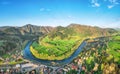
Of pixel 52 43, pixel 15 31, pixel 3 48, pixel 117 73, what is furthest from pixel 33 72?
pixel 15 31

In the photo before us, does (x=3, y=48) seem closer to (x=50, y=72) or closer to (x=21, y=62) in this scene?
(x=21, y=62)

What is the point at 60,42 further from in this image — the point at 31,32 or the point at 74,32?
the point at 31,32

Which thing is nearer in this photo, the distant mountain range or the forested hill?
the distant mountain range

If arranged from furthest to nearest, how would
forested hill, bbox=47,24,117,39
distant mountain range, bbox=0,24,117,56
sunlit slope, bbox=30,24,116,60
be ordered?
forested hill, bbox=47,24,117,39 → distant mountain range, bbox=0,24,117,56 → sunlit slope, bbox=30,24,116,60

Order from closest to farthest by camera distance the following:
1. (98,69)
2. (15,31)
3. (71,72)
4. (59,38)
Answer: (98,69) < (71,72) < (59,38) < (15,31)

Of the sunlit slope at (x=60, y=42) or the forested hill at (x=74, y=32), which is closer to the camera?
the sunlit slope at (x=60, y=42)

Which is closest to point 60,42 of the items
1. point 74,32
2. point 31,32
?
point 74,32

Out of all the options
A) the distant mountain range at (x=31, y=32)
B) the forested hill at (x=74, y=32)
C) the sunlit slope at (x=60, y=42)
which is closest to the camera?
the sunlit slope at (x=60, y=42)

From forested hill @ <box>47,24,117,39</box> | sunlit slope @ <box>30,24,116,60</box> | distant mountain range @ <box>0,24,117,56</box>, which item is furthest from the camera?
forested hill @ <box>47,24,117,39</box>
